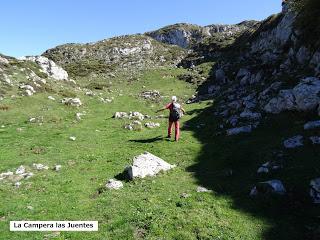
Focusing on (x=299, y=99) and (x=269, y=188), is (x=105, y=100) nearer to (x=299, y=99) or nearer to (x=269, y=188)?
(x=299, y=99)

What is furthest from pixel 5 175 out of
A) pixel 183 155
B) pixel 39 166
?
pixel 183 155

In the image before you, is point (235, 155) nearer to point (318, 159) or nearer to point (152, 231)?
point (318, 159)

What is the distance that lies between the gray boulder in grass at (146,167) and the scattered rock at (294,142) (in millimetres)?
6356

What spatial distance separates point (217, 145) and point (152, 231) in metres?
13.4

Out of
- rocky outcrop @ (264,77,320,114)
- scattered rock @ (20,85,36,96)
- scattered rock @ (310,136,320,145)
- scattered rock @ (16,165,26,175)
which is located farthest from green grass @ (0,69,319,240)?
scattered rock @ (20,85,36,96)

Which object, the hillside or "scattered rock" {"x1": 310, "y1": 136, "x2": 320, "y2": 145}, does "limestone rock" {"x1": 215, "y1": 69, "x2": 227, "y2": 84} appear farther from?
"scattered rock" {"x1": 310, "y1": 136, "x2": 320, "y2": 145}

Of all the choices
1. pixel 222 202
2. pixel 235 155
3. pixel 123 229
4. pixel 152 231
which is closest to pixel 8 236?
pixel 123 229

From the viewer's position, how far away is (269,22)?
6147 cm

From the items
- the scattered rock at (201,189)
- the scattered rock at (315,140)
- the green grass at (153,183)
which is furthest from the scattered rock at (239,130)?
the scattered rock at (201,189)

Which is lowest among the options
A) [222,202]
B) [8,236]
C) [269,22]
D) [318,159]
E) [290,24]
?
[8,236]

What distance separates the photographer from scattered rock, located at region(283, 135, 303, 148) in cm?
2105
